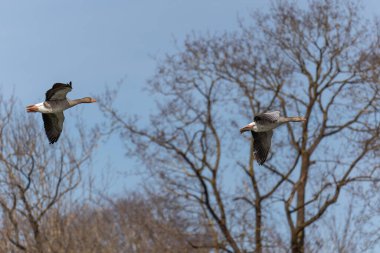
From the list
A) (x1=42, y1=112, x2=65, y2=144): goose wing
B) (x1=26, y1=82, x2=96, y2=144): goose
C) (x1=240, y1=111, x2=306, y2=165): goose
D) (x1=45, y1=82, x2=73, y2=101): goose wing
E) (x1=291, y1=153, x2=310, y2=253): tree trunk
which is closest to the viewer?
(x1=45, y1=82, x2=73, y2=101): goose wing

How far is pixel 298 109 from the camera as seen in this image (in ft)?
62.5

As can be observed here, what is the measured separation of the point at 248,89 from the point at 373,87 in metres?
3.05

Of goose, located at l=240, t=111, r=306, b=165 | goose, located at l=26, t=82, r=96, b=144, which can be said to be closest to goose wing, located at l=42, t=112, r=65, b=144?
goose, located at l=26, t=82, r=96, b=144

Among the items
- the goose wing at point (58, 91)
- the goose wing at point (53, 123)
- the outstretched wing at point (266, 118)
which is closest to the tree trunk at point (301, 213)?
the outstretched wing at point (266, 118)

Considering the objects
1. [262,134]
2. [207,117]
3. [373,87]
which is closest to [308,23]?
[373,87]

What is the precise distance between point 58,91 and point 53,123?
3.36 ft

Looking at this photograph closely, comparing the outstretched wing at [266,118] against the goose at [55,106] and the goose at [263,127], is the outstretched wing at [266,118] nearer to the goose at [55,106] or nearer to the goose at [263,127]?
the goose at [263,127]

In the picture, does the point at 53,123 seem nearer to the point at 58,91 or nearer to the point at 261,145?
the point at 58,91

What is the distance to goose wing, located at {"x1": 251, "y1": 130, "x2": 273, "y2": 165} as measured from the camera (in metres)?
8.50

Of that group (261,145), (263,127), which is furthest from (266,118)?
(261,145)

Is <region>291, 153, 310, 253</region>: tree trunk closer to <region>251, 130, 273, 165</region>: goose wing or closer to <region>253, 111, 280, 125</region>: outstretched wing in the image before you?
<region>251, 130, 273, 165</region>: goose wing

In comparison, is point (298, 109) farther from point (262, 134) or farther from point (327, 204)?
point (262, 134)

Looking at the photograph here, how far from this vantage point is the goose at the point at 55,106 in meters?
7.34

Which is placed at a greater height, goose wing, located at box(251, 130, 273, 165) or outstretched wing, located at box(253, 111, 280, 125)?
goose wing, located at box(251, 130, 273, 165)
